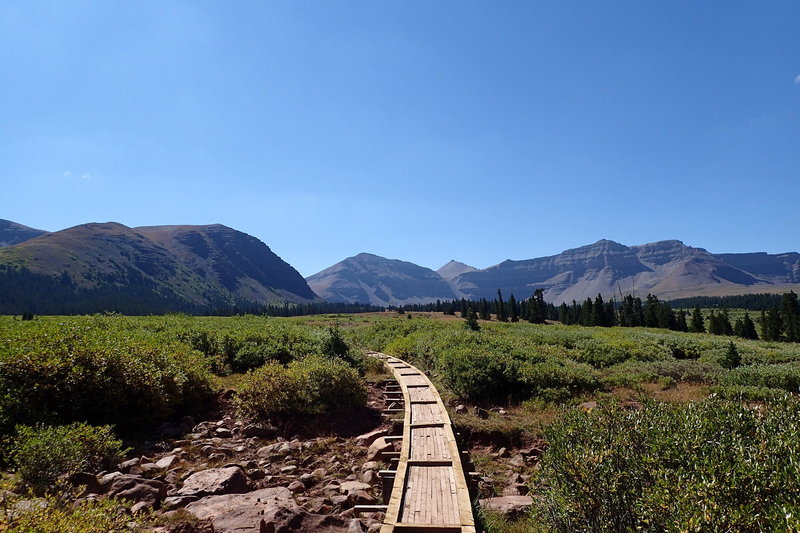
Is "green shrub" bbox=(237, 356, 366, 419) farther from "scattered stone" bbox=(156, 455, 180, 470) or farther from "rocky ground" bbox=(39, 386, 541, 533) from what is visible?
"scattered stone" bbox=(156, 455, 180, 470)

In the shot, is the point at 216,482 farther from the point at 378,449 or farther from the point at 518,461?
the point at 518,461

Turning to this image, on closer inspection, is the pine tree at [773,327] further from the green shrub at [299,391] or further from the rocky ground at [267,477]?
the green shrub at [299,391]

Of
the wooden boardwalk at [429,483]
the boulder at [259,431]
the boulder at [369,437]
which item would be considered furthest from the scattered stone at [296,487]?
the boulder at [259,431]

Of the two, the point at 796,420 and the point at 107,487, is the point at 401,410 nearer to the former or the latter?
the point at 107,487

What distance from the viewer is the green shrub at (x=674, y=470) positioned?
13.7ft

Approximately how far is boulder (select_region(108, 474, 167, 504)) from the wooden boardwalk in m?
4.52

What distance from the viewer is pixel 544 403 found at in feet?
49.6

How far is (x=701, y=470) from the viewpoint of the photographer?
4.66 m

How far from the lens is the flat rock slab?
21.4ft

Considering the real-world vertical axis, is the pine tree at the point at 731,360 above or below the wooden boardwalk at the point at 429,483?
below

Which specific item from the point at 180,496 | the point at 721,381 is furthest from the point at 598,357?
the point at 180,496

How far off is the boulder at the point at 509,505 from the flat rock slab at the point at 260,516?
289cm

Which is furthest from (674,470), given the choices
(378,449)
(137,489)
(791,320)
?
(791,320)

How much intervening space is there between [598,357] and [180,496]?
2351 centimetres
